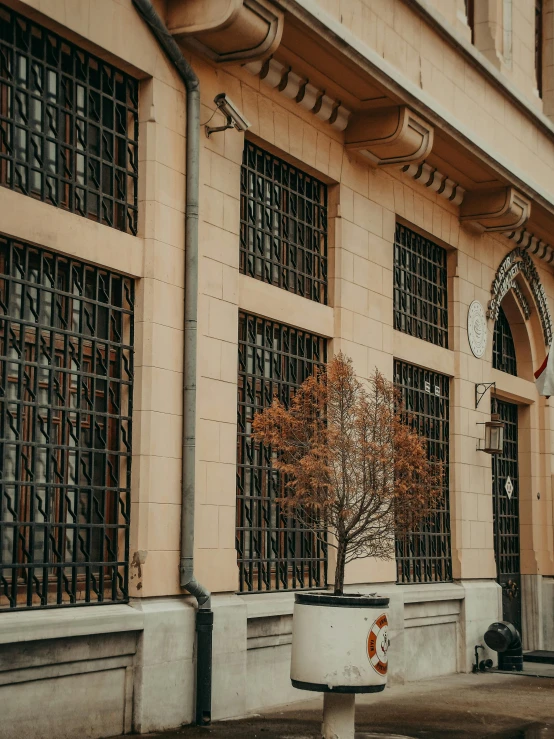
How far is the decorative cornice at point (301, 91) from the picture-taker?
12398 mm

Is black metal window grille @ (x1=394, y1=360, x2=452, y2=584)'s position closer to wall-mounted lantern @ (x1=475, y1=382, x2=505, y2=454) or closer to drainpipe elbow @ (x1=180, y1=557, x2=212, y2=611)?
wall-mounted lantern @ (x1=475, y1=382, x2=505, y2=454)

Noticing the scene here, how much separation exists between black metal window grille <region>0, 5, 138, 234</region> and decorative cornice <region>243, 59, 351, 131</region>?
77.4 inches

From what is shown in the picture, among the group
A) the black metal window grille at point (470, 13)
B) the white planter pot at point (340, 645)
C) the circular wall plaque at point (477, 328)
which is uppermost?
the black metal window grille at point (470, 13)

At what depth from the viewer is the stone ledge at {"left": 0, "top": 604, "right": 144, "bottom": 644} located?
8820 millimetres

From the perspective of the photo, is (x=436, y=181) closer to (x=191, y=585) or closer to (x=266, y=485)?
(x=266, y=485)

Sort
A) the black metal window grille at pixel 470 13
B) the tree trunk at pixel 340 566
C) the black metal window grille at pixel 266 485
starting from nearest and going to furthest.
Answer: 1. the tree trunk at pixel 340 566
2. the black metal window grille at pixel 266 485
3. the black metal window grille at pixel 470 13

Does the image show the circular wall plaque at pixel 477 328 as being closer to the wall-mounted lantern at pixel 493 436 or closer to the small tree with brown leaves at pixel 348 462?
the wall-mounted lantern at pixel 493 436

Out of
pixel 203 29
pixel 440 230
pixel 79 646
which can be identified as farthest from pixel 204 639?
pixel 440 230

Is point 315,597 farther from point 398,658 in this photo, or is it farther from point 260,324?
point 398,658

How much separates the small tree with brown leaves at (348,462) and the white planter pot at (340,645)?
52 cm

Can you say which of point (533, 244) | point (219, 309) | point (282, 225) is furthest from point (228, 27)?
point (533, 244)

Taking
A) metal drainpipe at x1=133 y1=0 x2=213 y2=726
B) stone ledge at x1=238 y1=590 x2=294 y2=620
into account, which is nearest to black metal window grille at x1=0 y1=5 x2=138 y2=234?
metal drainpipe at x1=133 y1=0 x2=213 y2=726

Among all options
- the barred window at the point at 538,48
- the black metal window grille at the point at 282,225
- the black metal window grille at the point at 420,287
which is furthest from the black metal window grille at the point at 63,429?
the barred window at the point at 538,48

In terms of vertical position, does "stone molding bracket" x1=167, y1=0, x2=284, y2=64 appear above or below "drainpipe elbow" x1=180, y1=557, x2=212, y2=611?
above
